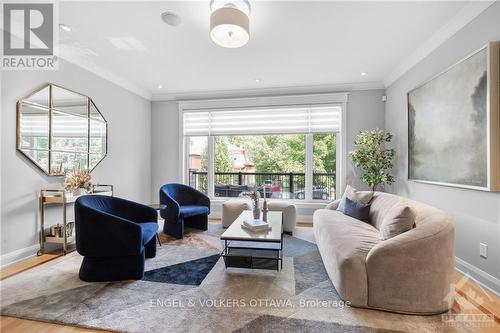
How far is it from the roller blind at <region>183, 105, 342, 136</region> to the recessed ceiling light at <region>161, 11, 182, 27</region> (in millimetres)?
2463

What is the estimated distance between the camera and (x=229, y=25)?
6.61 ft

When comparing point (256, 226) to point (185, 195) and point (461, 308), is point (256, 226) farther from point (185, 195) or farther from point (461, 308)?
point (185, 195)

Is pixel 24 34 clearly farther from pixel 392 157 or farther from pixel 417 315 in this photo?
pixel 392 157

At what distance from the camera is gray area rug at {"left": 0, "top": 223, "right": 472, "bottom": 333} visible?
1647 mm

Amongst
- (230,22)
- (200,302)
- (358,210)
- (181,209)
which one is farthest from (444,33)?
(181,209)

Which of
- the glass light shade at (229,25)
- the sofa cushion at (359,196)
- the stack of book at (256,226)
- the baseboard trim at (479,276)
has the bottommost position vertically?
the baseboard trim at (479,276)

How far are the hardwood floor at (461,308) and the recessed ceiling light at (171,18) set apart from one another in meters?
2.78

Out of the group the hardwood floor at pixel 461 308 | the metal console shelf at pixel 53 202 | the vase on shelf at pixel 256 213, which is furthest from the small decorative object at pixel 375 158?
the metal console shelf at pixel 53 202

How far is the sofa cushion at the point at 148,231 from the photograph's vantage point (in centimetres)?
239

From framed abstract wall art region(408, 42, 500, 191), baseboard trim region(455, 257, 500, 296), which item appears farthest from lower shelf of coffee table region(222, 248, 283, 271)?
framed abstract wall art region(408, 42, 500, 191)

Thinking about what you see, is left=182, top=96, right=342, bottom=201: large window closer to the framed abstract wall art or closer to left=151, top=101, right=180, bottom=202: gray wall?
left=151, top=101, right=180, bottom=202: gray wall

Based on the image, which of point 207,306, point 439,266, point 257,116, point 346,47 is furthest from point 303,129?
point 207,306

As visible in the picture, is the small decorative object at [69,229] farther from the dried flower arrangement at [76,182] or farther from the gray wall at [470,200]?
the gray wall at [470,200]

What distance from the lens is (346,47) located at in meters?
3.08
